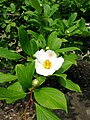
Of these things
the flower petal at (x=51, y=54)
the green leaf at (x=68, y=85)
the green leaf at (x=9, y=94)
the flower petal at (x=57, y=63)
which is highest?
the flower petal at (x=51, y=54)

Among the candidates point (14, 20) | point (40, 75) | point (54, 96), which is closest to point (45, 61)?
point (40, 75)

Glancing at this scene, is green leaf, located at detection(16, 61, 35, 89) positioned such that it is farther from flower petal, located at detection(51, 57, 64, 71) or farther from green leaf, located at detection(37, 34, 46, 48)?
green leaf, located at detection(37, 34, 46, 48)

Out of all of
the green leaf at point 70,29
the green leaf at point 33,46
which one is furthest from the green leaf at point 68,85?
the green leaf at point 70,29

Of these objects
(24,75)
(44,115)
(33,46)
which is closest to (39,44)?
(33,46)

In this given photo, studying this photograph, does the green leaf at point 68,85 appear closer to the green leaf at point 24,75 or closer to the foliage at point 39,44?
the foliage at point 39,44

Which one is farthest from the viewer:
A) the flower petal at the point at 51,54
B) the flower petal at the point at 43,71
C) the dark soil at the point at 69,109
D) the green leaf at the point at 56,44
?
the dark soil at the point at 69,109

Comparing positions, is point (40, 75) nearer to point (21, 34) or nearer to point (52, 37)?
point (21, 34)
